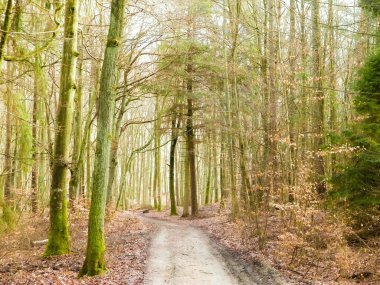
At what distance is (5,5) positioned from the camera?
7.59 meters

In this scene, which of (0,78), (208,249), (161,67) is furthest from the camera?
(161,67)

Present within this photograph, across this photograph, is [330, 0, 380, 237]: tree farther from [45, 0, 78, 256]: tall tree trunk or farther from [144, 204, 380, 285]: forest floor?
[45, 0, 78, 256]: tall tree trunk

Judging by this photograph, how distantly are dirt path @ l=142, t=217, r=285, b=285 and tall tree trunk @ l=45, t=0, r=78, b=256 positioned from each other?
9.45 ft

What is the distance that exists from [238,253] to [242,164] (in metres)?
5.17

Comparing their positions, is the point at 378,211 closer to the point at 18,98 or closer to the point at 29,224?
the point at 18,98

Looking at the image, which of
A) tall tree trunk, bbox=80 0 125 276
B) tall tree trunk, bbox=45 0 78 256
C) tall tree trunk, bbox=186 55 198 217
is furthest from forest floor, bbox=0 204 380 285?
tall tree trunk, bbox=186 55 198 217

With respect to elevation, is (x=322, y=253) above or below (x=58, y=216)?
below

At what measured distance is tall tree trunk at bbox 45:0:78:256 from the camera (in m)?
11.3

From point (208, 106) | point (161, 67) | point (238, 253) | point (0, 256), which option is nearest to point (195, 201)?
point (208, 106)

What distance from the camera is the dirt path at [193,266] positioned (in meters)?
8.84

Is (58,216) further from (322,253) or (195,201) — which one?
(195,201)

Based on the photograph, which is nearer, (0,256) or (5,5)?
(5,5)

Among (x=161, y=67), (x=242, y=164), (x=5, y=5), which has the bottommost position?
(x=242, y=164)

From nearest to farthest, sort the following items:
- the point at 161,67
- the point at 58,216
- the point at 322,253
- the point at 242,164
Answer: the point at 322,253 → the point at 58,216 → the point at 242,164 → the point at 161,67
